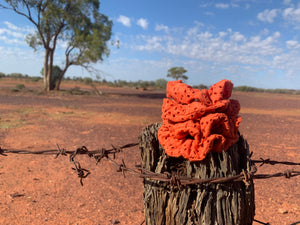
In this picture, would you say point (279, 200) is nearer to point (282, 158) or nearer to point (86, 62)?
point (282, 158)

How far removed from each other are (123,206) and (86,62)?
77.0ft

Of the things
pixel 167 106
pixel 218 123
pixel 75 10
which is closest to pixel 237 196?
pixel 218 123

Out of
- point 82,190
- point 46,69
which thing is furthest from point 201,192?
point 46,69

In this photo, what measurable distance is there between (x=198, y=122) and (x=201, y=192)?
492 mm

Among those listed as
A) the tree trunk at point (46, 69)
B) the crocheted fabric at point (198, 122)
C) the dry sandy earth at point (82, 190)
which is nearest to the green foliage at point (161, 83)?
the tree trunk at point (46, 69)

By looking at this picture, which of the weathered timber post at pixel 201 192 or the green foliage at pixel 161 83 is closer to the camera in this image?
the weathered timber post at pixel 201 192

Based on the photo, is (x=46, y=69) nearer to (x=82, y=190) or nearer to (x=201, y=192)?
(x=82, y=190)

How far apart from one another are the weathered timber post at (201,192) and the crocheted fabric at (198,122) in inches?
3.7

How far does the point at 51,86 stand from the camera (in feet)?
89.0

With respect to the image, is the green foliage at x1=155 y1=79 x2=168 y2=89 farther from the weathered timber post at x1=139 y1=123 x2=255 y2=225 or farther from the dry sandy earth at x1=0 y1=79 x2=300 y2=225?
the weathered timber post at x1=139 y1=123 x2=255 y2=225

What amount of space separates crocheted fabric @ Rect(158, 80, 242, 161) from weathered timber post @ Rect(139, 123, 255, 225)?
0.09 metres

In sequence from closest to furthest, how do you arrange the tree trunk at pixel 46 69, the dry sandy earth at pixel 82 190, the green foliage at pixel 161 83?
the dry sandy earth at pixel 82 190
the tree trunk at pixel 46 69
the green foliage at pixel 161 83

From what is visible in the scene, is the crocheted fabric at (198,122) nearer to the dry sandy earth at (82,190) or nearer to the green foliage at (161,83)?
the dry sandy earth at (82,190)

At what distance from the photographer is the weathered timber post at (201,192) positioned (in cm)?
160
